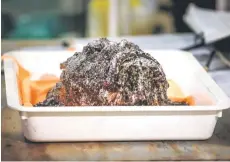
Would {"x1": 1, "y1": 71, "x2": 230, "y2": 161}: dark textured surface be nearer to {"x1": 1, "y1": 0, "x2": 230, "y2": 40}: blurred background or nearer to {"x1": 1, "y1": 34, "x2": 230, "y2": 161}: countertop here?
{"x1": 1, "y1": 34, "x2": 230, "y2": 161}: countertop

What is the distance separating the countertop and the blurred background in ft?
3.93

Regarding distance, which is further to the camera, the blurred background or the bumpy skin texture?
the blurred background

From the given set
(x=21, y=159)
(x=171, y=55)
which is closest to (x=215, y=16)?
(x=171, y=55)

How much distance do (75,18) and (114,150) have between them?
157cm

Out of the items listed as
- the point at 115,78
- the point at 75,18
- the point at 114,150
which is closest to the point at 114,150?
the point at 114,150

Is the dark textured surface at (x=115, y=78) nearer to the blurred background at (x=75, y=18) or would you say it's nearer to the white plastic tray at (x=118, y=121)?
the white plastic tray at (x=118, y=121)

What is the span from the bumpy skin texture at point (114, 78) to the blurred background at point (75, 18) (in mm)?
1116

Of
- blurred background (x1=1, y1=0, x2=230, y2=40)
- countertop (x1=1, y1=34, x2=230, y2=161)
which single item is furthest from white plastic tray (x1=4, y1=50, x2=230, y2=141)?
blurred background (x1=1, y1=0, x2=230, y2=40)

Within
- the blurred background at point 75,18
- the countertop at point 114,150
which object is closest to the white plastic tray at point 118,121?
the countertop at point 114,150

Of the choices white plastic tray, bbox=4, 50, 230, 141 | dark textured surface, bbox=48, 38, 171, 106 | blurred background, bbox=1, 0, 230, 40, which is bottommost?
blurred background, bbox=1, 0, 230, 40

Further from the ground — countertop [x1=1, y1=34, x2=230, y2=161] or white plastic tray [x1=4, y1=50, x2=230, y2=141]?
white plastic tray [x1=4, y1=50, x2=230, y2=141]

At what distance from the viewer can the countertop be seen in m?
0.77

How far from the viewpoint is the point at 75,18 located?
2.30 meters

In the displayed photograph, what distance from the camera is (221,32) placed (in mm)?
1348
